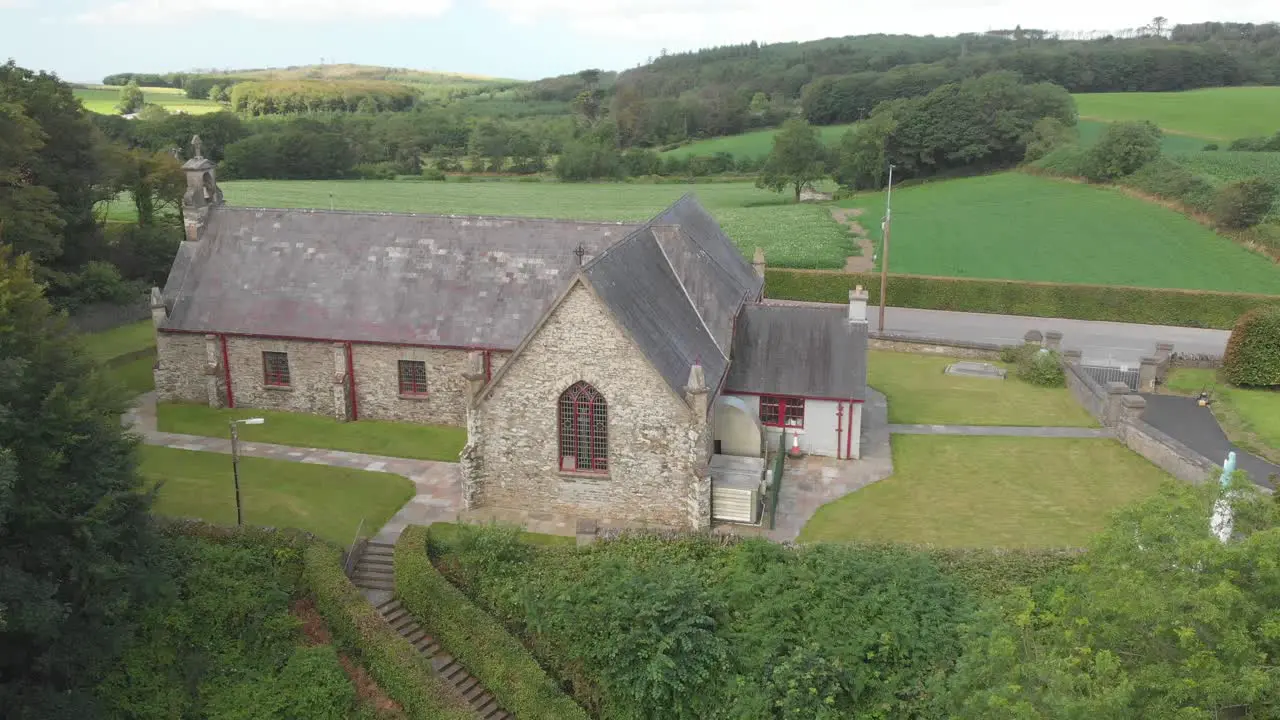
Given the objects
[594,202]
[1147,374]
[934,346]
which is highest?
[594,202]

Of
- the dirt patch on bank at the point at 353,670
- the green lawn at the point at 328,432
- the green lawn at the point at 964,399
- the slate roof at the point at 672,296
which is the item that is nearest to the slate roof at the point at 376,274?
the slate roof at the point at 672,296

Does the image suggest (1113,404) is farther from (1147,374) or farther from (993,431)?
(1147,374)

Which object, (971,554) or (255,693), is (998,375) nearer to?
(971,554)

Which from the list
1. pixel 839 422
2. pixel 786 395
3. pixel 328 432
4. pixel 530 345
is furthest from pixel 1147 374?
pixel 328 432

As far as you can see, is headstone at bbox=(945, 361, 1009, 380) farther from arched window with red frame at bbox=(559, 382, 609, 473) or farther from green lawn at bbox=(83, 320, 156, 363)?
green lawn at bbox=(83, 320, 156, 363)

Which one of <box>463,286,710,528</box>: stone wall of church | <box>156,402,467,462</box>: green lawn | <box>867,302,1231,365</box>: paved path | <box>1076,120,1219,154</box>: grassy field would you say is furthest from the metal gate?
<box>1076,120,1219,154</box>: grassy field
